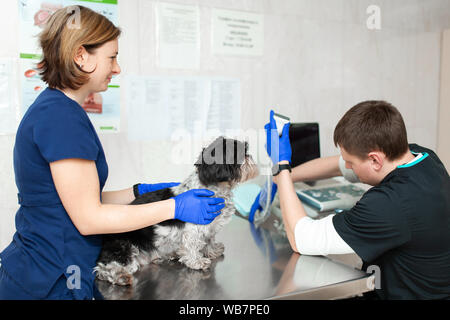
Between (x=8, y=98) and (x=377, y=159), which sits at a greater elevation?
(x=8, y=98)

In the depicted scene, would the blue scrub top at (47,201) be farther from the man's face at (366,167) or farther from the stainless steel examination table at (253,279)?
the man's face at (366,167)

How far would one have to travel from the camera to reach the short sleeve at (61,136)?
91 cm

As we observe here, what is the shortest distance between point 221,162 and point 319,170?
0.75 m

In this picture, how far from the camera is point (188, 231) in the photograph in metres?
1.18

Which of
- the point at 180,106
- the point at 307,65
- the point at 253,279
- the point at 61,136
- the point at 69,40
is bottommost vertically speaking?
the point at 253,279

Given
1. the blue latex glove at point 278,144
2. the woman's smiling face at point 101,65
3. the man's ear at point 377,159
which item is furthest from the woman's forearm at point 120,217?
the man's ear at point 377,159

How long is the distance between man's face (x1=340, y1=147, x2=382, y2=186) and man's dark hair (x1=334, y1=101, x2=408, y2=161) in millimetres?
21

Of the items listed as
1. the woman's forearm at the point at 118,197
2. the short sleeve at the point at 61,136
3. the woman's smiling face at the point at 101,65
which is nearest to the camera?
the short sleeve at the point at 61,136

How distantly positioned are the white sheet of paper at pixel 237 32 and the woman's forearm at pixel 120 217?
1.15 metres

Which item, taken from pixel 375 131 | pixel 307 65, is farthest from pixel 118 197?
pixel 307 65

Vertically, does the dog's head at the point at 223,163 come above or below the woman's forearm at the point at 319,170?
above

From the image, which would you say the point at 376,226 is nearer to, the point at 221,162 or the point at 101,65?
the point at 221,162

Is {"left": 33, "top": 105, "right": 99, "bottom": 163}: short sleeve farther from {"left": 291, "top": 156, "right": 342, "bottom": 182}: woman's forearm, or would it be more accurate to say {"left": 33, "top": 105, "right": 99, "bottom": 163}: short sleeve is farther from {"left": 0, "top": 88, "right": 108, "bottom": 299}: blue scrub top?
{"left": 291, "top": 156, "right": 342, "bottom": 182}: woman's forearm
